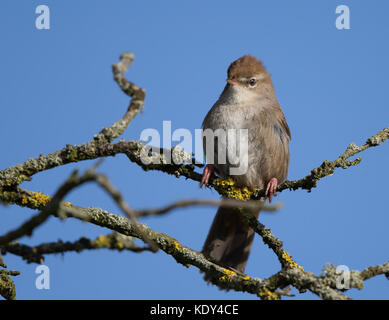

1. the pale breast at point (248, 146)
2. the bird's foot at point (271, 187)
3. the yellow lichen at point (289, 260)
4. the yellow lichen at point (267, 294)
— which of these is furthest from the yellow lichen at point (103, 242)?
the pale breast at point (248, 146)

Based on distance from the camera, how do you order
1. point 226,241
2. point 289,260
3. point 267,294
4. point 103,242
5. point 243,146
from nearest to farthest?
point 103,242 → point 267,294 → point 289,260 → point 243,146 → point 226,241

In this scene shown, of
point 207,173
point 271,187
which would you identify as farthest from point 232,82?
point 271,187

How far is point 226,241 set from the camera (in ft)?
19.5

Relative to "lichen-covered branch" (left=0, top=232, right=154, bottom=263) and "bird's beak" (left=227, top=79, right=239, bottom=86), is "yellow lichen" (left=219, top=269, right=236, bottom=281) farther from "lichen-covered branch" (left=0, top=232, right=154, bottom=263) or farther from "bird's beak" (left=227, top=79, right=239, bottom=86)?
"bird's beak" (left=227, top=79, right=239, bottom=86)

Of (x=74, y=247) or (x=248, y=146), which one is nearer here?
(x=74, y=247)

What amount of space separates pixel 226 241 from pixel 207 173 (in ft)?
3.34

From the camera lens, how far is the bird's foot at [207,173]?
500 centimetres

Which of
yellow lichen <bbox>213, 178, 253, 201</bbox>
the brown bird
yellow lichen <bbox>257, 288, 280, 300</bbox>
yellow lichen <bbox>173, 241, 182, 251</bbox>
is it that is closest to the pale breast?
the brown bird

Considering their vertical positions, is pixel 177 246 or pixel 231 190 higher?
pixel 231 190

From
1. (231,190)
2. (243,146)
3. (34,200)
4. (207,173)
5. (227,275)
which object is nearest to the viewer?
(34,200)

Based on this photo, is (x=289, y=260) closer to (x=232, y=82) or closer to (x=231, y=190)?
(x=231, y=190)

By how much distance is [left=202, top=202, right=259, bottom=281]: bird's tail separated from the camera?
5914 mm

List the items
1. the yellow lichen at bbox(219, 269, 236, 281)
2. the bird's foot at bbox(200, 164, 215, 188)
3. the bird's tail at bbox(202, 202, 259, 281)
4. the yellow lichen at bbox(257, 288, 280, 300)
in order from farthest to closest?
the bird's tail at bbox(202, 202, 259, 281) → the bird's foot at bbox(200, 164, 215, 188) → the yellow lichen at bbox(219, 269, 236, 281) → the yellow lichen at bbox(257, 288, 280, 300)
